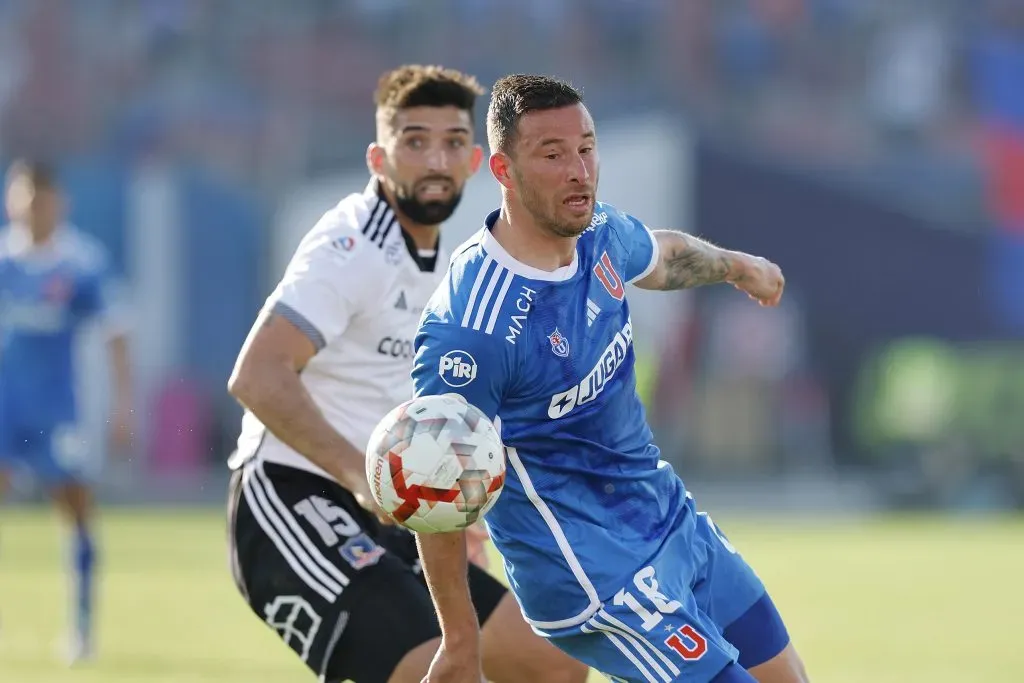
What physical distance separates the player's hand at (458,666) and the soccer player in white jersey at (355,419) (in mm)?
744

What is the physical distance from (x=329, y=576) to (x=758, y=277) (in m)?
1.71

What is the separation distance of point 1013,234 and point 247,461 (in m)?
22.6

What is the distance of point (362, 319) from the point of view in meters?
5.66

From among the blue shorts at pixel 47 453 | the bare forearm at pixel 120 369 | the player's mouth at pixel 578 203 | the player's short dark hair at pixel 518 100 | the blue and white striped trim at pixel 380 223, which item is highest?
the player's short dark hair at pixel 518 100

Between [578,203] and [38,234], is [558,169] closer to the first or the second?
[578,203]

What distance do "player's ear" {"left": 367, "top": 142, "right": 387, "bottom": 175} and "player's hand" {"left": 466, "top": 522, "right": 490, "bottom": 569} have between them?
4.29ft

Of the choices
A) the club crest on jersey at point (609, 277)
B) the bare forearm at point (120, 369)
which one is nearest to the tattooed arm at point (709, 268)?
the club crest on jersey at point (609, 277)

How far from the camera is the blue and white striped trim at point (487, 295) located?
444cm

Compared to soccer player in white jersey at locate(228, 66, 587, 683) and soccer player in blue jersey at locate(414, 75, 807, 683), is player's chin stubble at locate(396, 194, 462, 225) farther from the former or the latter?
soccer player in blue jersey at locate(414, 75, 807, 683)

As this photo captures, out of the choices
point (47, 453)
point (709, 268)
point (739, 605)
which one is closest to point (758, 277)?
point (709, 268)

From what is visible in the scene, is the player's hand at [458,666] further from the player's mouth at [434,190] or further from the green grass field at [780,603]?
the green grass field at [780,603]

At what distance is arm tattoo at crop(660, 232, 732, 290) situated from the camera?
17.7ft

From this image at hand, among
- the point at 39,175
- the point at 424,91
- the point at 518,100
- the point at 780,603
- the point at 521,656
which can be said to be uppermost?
the point at 518,100

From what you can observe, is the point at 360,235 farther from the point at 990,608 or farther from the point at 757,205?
the point at 757,205
